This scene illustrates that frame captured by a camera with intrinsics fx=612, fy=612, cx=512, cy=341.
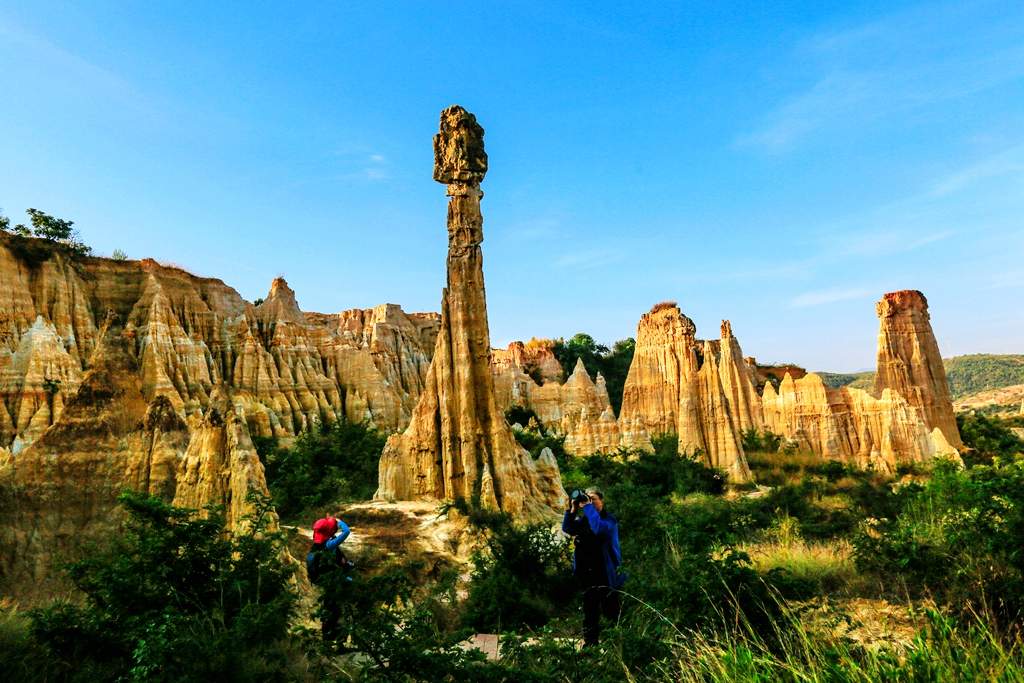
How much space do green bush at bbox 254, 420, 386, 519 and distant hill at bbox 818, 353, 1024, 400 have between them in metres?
Answer: 78.7

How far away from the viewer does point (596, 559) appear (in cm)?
611

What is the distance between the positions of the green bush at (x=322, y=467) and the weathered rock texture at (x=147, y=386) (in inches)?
92.0

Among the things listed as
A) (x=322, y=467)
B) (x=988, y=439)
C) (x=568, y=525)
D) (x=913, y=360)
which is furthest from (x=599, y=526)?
(x=913, y=360)

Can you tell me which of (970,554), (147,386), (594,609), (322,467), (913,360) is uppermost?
(147,386)

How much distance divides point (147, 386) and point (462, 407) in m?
19.3

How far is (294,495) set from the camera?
17359 mm

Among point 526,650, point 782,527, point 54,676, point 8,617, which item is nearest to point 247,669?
point 54,676

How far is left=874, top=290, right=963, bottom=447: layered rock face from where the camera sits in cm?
3822

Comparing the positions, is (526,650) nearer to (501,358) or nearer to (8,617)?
(8,617)

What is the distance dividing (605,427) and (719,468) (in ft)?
21.0

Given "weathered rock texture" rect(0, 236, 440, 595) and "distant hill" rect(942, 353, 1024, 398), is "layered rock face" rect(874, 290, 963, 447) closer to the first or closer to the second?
"weathered rock texture" rect(0, 236, 440, 595)

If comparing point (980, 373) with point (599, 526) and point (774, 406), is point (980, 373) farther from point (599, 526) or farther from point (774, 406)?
point (599, 526)

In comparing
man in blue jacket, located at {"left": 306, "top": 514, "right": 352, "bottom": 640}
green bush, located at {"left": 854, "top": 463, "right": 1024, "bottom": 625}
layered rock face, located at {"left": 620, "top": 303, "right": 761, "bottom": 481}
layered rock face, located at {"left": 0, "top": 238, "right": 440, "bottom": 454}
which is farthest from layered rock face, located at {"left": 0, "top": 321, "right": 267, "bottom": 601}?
layered rock face, located at {"left": 620, "top": 303, "right": 761, "bottom": 481}

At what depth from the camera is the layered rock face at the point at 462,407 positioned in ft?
52.8
